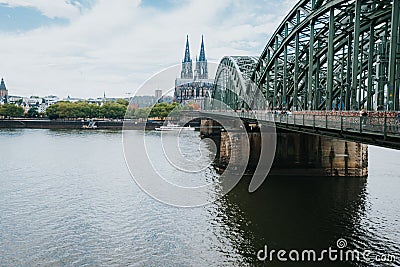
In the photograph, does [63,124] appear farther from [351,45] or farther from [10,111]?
[351,45]

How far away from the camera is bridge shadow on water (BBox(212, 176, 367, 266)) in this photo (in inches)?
772

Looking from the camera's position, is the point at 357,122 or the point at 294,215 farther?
the point at 294,215

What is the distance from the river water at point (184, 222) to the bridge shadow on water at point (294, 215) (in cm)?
5

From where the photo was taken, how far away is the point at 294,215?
2430 cm

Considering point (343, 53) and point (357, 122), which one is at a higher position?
point (343, 53)

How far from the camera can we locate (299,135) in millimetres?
37062

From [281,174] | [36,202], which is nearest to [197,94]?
[281,174]

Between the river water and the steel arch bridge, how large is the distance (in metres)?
5.84

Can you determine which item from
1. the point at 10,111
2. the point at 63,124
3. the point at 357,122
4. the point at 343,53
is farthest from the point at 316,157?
the point at 10,111

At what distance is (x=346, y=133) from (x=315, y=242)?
17.7ft

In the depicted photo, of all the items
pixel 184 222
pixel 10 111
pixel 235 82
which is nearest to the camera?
pixel 184 222

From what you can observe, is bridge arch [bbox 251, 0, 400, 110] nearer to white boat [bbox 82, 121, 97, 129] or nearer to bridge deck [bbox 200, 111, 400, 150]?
bridge deck [bbox 200, 111, 400, 150]

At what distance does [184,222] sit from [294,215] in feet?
19.4

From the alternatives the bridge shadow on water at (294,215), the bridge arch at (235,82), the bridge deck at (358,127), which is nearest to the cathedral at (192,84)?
the bridge arch at (235,82)
